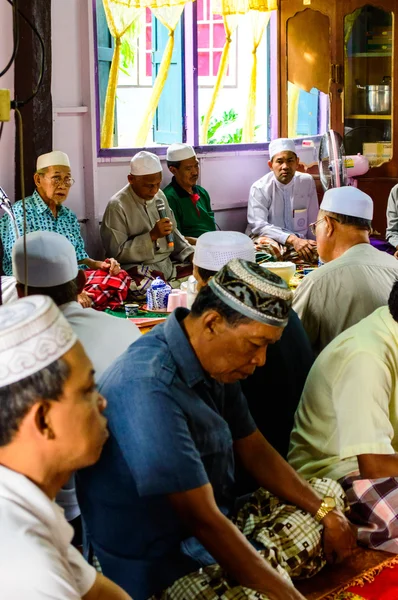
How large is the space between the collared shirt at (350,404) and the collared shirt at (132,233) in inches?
125

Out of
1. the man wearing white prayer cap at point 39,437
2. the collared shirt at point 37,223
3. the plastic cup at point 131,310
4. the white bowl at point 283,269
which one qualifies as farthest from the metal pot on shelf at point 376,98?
the man wearing white prayer cap at point 39,437

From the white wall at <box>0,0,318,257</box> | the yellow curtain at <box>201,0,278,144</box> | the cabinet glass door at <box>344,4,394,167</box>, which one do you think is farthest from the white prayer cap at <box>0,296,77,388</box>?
the cabinet glass door at <box>344,4,394,167</box>

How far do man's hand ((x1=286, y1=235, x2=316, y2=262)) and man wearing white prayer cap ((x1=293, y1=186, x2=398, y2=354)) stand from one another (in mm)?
2841

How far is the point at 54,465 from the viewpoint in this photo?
4.66 feet

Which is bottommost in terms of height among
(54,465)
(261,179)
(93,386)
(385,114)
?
(54,465)

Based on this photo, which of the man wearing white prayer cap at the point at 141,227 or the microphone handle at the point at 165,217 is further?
the microphone handle at the point at 165,217

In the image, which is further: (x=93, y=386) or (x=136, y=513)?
(x=136, y=513)

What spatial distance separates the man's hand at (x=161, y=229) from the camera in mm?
5793

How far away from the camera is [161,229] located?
579 cm

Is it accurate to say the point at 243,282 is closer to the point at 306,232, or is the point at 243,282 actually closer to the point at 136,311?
the point at 136,311

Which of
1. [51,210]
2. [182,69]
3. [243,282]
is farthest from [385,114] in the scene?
[243,282]

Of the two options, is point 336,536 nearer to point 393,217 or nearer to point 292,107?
point 393,217

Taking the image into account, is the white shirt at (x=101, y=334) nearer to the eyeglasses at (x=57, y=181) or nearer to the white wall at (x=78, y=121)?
the eyeglasses at (x=57, y=181)

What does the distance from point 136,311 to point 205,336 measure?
268 cm
